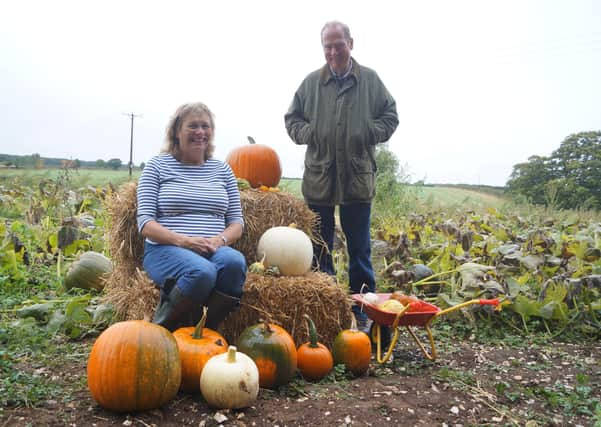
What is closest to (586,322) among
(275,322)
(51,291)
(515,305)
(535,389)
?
(515,305)

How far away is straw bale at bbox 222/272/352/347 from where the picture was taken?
3248mm

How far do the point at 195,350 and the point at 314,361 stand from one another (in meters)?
0.71

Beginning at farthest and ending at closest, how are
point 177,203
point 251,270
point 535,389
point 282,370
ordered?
point 251,270 → point 177,203 → point 535,389 → point 282,370

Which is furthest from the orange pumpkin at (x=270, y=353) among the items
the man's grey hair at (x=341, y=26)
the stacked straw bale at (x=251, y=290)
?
the man's grey hair at (x=341, y=26)

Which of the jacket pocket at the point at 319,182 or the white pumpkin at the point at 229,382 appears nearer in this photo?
the white pumpkin at the point at 229,382

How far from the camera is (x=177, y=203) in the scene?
3.23 meters

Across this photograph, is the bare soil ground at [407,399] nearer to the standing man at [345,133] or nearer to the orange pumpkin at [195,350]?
the orange pumpkin at [195,350]

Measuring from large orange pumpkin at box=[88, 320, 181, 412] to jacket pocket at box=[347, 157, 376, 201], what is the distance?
1.84 m

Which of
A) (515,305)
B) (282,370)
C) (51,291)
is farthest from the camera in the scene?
(51,291)

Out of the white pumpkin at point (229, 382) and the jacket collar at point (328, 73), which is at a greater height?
the jacket collar at point (328, 73)

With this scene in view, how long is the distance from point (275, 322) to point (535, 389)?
61.6 inches

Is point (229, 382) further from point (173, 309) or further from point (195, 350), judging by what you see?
point (173, 309)

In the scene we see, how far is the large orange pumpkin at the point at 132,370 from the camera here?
2.32 m

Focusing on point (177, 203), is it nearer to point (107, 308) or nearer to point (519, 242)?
point (107, 308)
